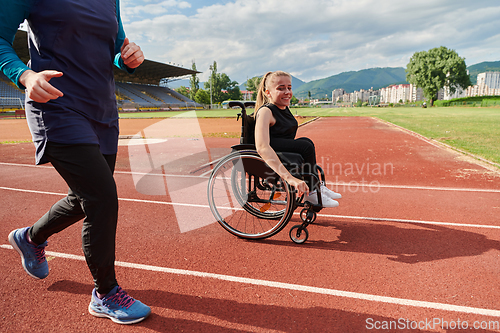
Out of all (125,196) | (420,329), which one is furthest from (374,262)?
(125,196)

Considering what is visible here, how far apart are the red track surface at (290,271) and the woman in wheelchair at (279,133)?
25.9 inches

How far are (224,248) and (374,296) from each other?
1356 millimetres

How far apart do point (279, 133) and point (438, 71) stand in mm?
78669

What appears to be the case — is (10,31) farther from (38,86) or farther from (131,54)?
(131,54)

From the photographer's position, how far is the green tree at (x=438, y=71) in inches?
2574

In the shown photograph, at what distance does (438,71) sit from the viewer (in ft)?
216

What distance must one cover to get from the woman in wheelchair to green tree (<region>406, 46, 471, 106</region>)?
7628 cm

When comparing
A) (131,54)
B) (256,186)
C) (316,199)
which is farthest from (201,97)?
(131,54)

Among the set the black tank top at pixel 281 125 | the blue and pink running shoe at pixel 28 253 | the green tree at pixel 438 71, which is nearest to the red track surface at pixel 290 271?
the blue and pink running shoe at pixel 28 253

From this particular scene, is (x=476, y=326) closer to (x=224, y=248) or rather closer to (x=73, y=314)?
(x=224, y=248)

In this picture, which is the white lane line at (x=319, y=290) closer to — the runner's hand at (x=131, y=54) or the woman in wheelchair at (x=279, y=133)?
the woman in wheelchair at (x=279, y=133)

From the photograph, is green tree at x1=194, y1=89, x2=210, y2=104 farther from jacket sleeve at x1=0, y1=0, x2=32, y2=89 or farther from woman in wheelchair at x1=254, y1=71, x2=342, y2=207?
jacket sleeve at x1=0, y1=0, x2=32, y2=89

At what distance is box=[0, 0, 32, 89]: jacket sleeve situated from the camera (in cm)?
143

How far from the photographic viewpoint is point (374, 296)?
208 cm
